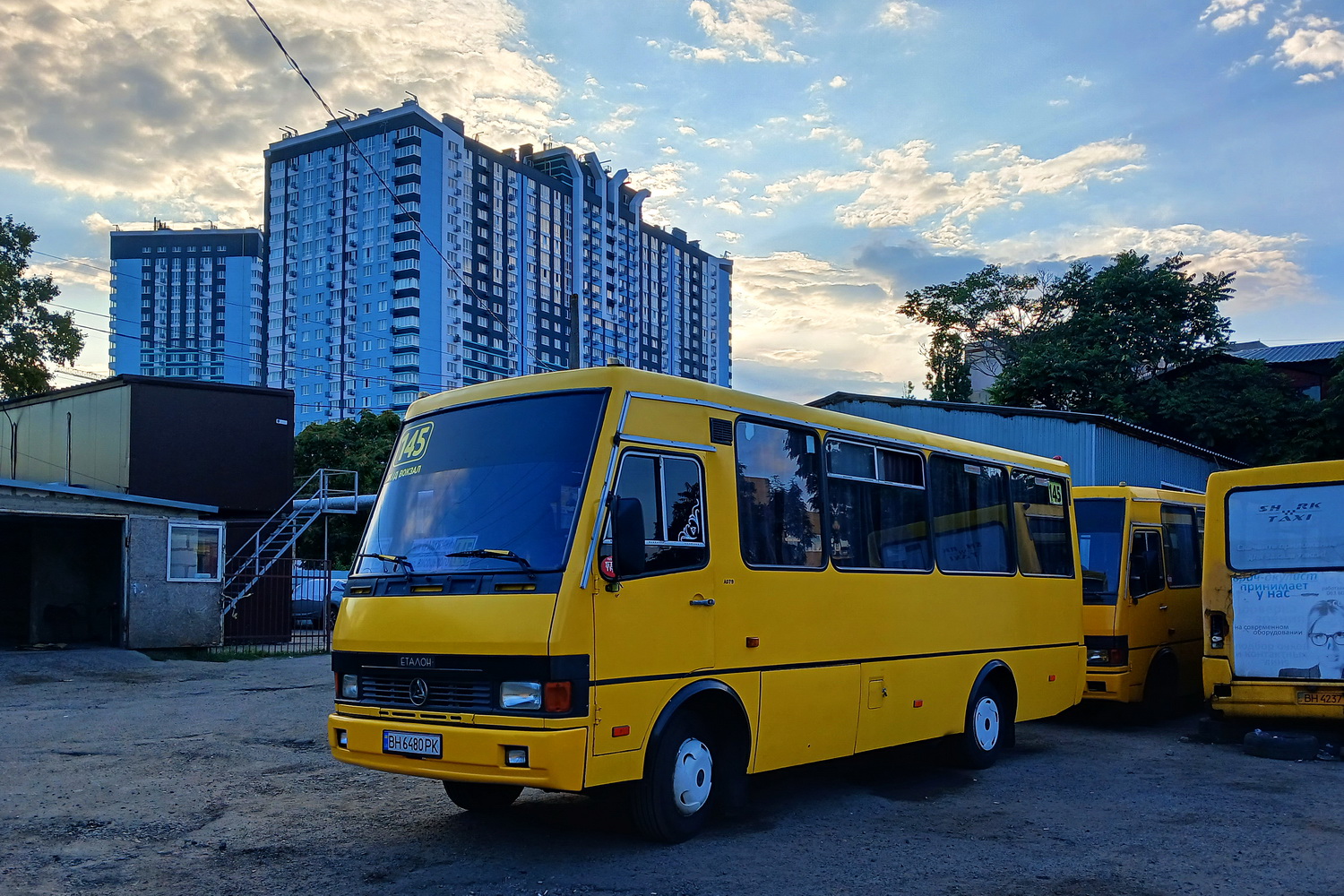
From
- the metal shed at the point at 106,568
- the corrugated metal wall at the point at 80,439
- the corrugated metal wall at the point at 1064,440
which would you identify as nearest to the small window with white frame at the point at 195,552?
the metal shed at the point at 106,568

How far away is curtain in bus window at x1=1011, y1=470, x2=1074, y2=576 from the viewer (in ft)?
36.4

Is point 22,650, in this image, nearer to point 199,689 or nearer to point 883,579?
point 199,689

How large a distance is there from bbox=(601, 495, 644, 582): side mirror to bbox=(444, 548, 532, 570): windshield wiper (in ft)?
1.45

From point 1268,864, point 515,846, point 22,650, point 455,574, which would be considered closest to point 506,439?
point 455,574

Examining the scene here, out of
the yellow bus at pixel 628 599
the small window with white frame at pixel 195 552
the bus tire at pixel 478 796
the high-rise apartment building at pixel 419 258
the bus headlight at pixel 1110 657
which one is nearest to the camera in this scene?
the yellow bus at pixel 628 599

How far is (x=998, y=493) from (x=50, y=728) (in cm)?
1025

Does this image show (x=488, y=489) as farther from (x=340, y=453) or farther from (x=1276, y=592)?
(x=340, y=453)

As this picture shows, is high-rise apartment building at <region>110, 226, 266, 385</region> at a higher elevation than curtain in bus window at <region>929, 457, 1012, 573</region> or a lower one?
higher

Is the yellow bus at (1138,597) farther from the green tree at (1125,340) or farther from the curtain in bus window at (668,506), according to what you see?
the green tree at (1125,340)

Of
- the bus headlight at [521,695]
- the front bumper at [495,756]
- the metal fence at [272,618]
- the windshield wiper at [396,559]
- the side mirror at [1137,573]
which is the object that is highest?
the windshield wiper at [396,559]

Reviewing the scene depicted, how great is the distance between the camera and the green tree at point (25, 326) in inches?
1356

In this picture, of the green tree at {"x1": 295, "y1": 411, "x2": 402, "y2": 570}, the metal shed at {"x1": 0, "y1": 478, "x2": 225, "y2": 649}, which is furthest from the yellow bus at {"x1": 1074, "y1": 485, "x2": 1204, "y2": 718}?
the green tree at {"x1": 295, "y1": 411, "x2": 402, "y2": 570}

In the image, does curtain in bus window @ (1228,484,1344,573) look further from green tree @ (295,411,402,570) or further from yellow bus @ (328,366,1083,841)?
green tree @ (295,411,402,570)

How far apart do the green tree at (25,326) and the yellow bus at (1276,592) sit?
112ft
